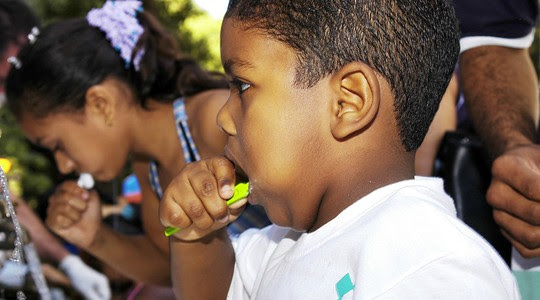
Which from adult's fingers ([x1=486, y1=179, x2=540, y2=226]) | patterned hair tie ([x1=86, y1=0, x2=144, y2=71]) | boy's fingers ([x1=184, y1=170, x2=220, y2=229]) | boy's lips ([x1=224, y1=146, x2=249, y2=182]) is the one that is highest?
patterned hair tie ([x1=86, y1=0, x2=144, y2=71])

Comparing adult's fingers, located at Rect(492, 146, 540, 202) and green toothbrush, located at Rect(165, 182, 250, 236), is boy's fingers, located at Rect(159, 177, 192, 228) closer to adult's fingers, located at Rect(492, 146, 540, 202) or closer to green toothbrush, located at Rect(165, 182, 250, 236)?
green toothbrush, located at Rect(165, 182, 250, 236)

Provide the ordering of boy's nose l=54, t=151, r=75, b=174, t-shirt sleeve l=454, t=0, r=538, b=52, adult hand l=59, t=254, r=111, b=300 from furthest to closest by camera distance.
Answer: adult hand l=59, t=254, r=111, b=300, boy's nose l=54, t=151, r=75, b=174, t-shirt sleeve l=454, t=0, r=538, b=52

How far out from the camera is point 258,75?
1.35 metres

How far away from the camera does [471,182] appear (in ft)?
7.07

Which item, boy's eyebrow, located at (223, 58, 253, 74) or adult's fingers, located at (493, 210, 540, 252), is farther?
adult's fingers, located at (493, 210, 540, 252)

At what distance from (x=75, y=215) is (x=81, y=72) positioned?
52 cm

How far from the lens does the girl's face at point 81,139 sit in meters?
2.74

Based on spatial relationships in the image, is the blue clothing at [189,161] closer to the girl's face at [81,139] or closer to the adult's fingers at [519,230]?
the girl's face at [81,139]

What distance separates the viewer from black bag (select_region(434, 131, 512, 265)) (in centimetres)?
206

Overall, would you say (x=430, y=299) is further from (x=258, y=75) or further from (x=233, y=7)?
(x=233, y=7)

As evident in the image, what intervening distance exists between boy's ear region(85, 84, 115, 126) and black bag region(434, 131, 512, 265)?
1.21m

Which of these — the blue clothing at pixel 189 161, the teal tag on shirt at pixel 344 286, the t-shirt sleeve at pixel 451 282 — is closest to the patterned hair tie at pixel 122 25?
the blue clothing at pixel 189 161

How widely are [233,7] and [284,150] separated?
0.30 metres

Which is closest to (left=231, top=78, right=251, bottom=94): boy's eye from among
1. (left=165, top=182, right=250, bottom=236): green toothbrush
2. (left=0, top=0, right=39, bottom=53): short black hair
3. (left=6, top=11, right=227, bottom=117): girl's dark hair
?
(left=165, top=182, right=250, bottom=236): green toothbrush
